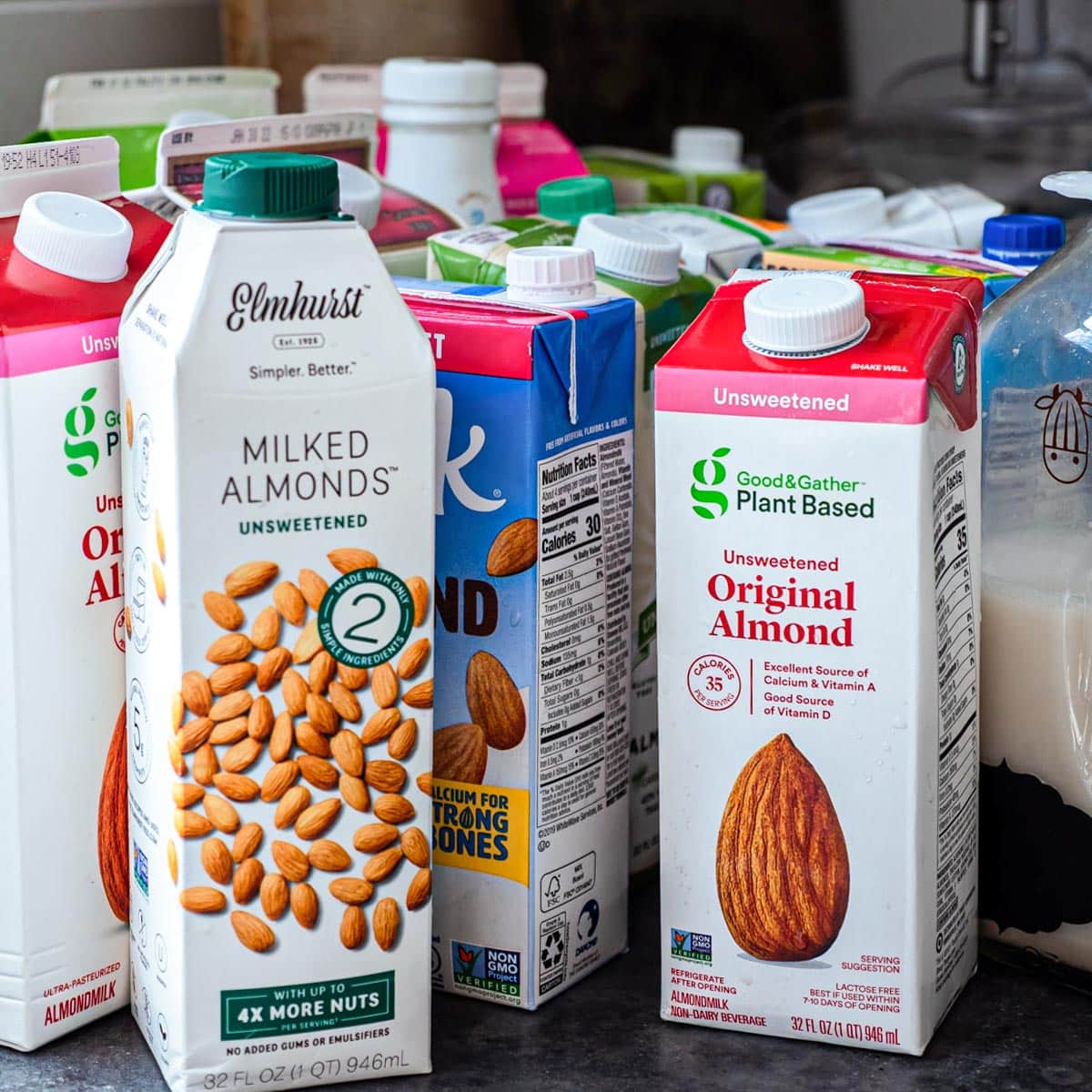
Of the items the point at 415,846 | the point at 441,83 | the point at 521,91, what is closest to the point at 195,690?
the point at 415,846

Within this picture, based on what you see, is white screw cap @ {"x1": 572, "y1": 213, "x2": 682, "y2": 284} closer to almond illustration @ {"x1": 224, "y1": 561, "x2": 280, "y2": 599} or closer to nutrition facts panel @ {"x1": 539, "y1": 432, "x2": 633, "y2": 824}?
nutrition facts panel @ {"x1": 539, "y1": 432, "x2": 633, "y2": 824}

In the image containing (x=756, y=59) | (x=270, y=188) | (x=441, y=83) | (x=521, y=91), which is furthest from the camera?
(x=756, y=59)

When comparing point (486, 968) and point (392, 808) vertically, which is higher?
point (392, 808)

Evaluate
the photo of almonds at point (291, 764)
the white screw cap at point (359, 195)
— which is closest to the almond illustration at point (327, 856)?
the photo of almonds at point (291, 764)

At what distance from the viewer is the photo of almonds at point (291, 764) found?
68cm

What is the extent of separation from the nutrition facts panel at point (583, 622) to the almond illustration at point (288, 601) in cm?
12

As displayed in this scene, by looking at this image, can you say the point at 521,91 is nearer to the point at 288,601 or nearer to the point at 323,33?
the point at 323,33

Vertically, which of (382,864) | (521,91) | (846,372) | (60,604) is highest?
(521,91)

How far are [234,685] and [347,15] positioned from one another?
2.48ft

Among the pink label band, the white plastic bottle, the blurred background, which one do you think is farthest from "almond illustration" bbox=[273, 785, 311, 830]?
the blurred background

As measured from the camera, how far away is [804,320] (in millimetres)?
702

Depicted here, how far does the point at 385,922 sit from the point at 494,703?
0.11m

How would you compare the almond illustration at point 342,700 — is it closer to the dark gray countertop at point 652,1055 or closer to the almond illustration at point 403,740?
the almond illustration at point 403,740

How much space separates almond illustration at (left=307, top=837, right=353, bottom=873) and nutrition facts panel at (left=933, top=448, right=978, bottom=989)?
0.27 meters
